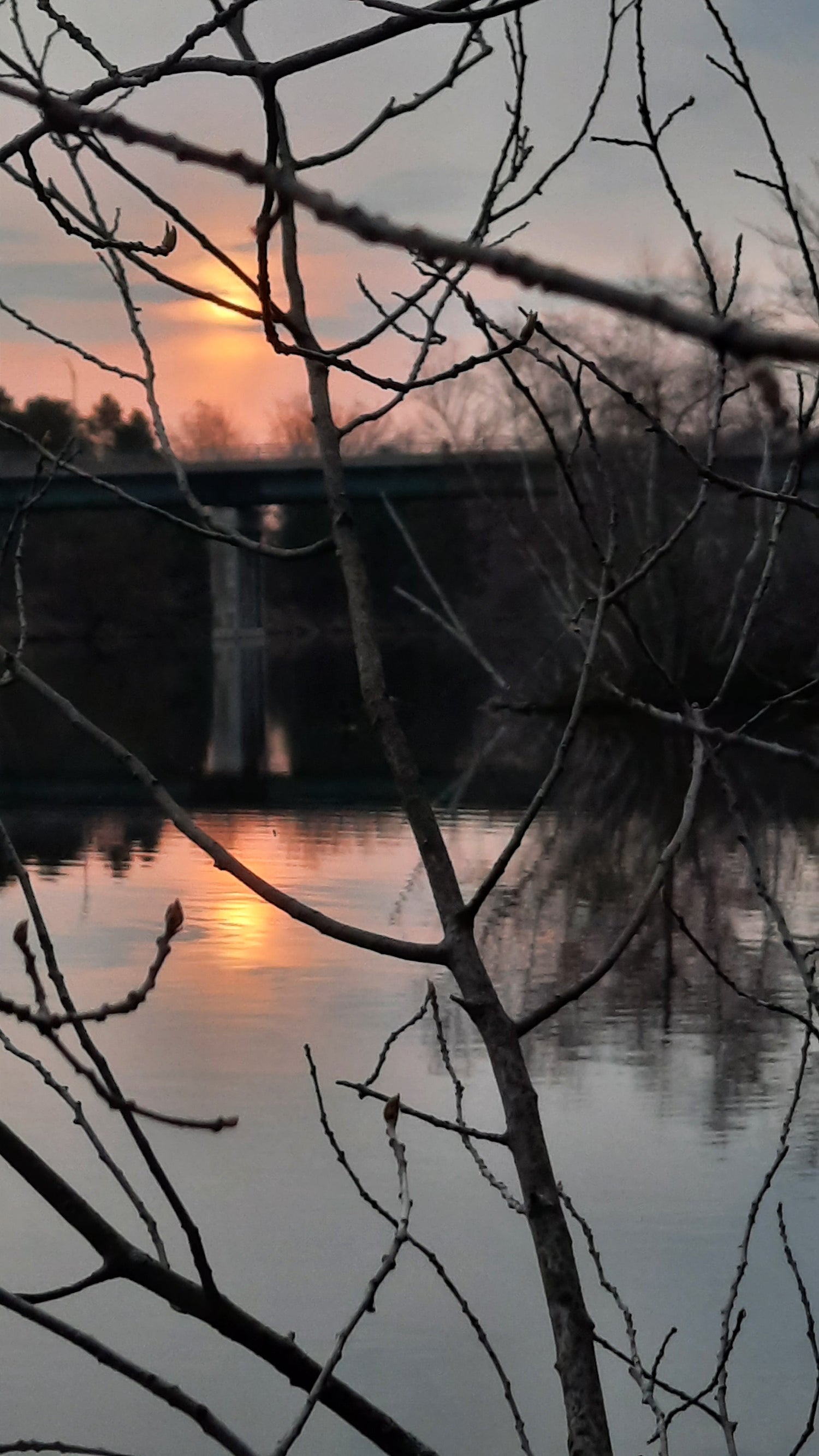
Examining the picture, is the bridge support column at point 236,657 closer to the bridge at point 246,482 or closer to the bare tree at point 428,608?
the bare tree at point 428,608

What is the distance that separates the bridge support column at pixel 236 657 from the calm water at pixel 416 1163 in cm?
255

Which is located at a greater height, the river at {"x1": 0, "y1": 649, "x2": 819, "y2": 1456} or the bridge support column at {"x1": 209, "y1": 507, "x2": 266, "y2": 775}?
the bridge support column at {"x1": 209, "y1": 507, "x2": 266, "y2": 775}

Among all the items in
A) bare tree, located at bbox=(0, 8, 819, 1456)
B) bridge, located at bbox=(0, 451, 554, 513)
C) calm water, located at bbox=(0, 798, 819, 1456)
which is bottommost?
calm water, located at bbox=(0, 798, 819, 1456)

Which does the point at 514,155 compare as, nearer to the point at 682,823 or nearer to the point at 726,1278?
the point at 682,823

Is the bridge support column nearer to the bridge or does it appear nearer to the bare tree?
the bare tree

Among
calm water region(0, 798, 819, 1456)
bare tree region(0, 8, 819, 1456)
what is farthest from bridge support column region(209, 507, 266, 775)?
calm water region(0, 798, 819, 1456)

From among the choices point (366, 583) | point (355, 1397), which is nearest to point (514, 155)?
point (366, 583)

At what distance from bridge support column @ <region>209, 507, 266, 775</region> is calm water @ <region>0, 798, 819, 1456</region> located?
8.36 ft

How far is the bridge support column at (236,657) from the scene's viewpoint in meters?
24.4

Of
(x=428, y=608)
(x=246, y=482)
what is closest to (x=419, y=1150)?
(x=428, y=608)

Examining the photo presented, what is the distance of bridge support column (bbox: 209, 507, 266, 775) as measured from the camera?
24.4 metres

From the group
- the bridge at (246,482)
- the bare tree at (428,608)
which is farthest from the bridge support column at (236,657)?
the bridge at (246,482)

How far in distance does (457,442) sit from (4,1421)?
10.4 ft

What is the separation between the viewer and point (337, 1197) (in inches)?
259
